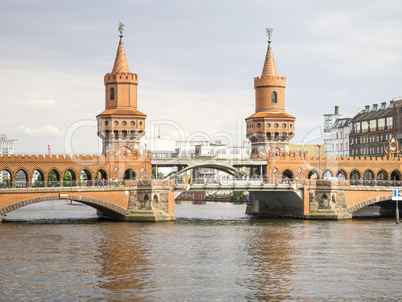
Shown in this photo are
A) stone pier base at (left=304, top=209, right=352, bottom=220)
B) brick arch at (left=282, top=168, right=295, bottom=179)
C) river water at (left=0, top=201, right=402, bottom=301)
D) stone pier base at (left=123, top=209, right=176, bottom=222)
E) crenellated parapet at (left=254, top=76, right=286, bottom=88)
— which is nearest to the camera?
river water at (left=0, top=201, right=402, bottom=301)

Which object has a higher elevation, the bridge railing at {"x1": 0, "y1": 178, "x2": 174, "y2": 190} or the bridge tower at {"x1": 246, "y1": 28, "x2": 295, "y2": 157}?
the bridge tower at {"x1": 246, "y1": 28, "x2": 295, "y2": 157}

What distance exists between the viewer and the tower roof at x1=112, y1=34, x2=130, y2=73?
127 metres

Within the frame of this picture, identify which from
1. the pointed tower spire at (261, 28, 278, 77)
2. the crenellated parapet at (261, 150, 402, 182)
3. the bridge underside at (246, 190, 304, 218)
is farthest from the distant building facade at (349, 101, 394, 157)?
the bridge underside at (246, 190, 304, 218)

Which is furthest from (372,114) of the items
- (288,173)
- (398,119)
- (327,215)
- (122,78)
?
(327,215)

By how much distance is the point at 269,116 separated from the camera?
131000mm

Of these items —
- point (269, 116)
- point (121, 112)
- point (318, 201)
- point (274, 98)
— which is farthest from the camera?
point (274, 98)

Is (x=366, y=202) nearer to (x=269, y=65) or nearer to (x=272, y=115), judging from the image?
(x=272, y=115)

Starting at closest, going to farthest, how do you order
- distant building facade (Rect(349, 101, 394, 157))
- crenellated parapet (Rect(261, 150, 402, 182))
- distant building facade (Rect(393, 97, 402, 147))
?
1. crenellated parapet (Rect(261, 150, 402, 182))
2. distant building facade (Rect(393, 97, 402, 147))
3. distant building facade (Rect(349, 101, 394, 157))

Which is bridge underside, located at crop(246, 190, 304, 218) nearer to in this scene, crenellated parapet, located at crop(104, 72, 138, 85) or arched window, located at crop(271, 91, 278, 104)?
arched window, located at crop(271, 91, 278, 104)

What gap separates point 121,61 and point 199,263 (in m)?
71.5

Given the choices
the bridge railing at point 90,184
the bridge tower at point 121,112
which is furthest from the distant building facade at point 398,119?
the bridge railing at point 90,184

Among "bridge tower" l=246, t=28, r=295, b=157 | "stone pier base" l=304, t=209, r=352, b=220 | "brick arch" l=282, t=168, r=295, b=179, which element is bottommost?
"stone pier base" l=304, t=209, r=352, b=220

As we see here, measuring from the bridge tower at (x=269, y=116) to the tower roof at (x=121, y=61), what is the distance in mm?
24652

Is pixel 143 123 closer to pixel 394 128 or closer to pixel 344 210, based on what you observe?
pixel 344 210
